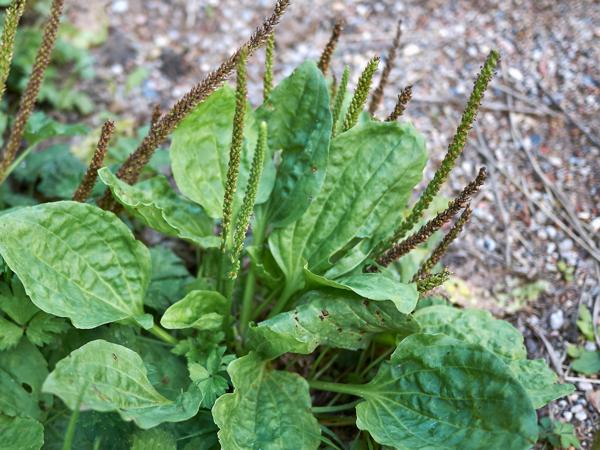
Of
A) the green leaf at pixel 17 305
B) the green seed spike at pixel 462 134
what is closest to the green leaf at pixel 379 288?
the green seed spike at pixel 462 134

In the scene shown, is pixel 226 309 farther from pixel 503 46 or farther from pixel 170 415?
pixel 503 46

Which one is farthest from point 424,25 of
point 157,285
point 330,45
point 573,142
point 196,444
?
point 196,444

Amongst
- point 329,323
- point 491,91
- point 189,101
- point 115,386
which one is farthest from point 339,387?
point 491,91

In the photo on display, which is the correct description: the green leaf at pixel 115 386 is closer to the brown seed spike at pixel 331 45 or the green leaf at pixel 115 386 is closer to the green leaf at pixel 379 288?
the green leaf at pixel 379 288

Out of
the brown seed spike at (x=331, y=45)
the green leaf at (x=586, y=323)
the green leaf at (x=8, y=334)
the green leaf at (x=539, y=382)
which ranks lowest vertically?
the green leaf at (x=8, y=334)

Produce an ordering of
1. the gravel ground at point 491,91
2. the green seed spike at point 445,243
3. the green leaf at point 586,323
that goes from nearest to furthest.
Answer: the green seed spike at point 445,243 < the green leaf at point 586,323 < the gravel ground at point 491,91

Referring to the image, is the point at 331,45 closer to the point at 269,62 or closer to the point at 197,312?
the point at 269,62

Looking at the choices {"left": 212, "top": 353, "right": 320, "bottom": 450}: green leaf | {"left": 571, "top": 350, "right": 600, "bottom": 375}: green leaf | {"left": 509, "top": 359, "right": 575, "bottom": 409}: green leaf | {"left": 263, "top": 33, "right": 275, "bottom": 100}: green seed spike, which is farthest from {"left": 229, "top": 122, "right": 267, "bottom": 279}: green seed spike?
{"left": 571, "top": 350, "right": 600, "bottom": 375}: green leaf
